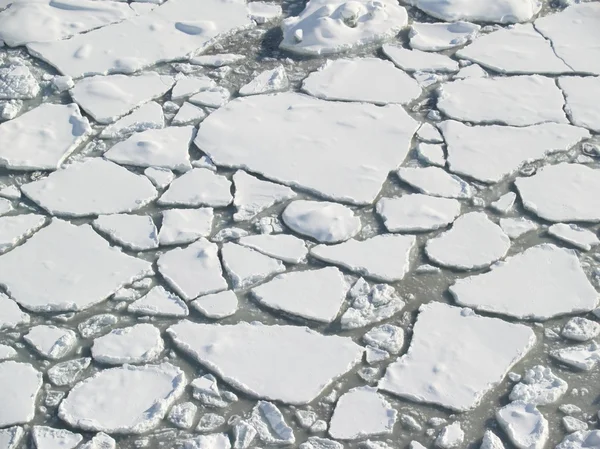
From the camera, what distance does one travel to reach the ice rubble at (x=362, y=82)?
2.93 m

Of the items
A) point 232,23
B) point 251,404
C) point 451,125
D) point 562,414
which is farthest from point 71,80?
point 562,414

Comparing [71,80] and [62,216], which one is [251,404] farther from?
[71,80]

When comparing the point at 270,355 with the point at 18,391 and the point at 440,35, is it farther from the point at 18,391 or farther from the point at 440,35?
the point at 440,35

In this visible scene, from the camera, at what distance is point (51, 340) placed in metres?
2.11

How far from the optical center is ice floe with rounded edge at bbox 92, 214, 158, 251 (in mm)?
2379

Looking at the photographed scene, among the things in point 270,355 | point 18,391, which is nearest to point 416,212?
point 270,355

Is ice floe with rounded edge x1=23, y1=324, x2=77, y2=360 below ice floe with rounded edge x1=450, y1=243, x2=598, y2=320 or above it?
below

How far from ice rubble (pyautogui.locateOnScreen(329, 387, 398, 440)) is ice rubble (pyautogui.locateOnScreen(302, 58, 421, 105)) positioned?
1.17m

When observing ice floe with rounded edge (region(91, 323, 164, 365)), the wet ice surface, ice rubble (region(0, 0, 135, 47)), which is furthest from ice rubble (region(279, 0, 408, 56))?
ice floe with rounded edge (region(91, 323, 164, 365))

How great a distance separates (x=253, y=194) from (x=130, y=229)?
346 millimetres

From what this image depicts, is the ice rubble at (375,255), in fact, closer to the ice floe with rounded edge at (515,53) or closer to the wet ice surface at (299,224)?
the wet ice surface at (299,224)

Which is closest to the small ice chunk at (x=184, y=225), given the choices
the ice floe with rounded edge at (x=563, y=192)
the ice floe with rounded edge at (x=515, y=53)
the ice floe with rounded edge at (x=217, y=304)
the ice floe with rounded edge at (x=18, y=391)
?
the ice floe with rounded edge at (x=217, y=304)

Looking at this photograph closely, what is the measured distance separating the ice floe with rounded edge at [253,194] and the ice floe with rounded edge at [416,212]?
0.26m

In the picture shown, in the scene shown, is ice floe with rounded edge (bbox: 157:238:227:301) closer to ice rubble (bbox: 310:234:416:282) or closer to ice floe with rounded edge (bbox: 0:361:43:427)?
ice rubble (bbox: 310:234:416:282)
